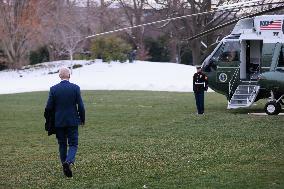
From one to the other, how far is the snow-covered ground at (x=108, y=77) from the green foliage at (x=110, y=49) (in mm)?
914

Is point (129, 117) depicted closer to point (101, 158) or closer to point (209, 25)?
point (101, 158)

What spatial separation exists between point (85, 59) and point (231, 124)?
118 feet

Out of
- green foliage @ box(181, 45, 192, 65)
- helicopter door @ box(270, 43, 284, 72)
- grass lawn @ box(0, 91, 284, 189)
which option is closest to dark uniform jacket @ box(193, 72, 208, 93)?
grass lawn @ box(0, 91, 284, 189)

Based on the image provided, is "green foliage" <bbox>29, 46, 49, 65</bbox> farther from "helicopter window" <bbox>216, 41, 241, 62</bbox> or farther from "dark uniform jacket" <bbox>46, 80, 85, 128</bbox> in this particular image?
"dark uniform jacket" <bbox>46, 80, 85, 128</bbox>

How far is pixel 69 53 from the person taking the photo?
52.4 m

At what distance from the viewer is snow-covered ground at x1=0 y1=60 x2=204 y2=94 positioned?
40.3 m

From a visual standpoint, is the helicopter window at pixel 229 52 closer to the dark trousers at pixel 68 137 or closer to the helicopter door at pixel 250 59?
the helicopter door at pixel 250 59

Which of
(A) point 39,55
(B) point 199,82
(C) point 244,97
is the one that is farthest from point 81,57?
(B) point 199,82

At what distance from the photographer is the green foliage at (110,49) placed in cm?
4969

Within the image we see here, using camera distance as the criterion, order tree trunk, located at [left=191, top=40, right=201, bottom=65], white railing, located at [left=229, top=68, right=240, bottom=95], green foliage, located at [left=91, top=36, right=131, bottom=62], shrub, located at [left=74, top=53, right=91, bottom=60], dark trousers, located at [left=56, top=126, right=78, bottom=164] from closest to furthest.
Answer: dark trousers, located at [left=56, top=126, right=78, bottom=164], white railing, located at [left=229, top=68, right=240, bottom=95], tree trunk, located at [left=191, top=40, right=201, bottom=65], green foliage, located at [left=91, top=36, right=131, bottom=62], shrub, located at [left=74, top=53, right=91, bottom=60]

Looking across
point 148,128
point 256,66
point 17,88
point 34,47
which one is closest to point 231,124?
point 148,128

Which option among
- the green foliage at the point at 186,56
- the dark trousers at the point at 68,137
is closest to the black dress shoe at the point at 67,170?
the dark trousers at the point at 68,137

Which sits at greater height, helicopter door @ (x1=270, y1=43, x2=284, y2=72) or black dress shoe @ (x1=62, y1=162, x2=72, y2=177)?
helicopter door @ (x1=270, y1=43, x2=284, y2=72)

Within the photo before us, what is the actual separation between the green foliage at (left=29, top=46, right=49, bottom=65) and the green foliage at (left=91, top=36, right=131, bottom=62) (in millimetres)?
7384
